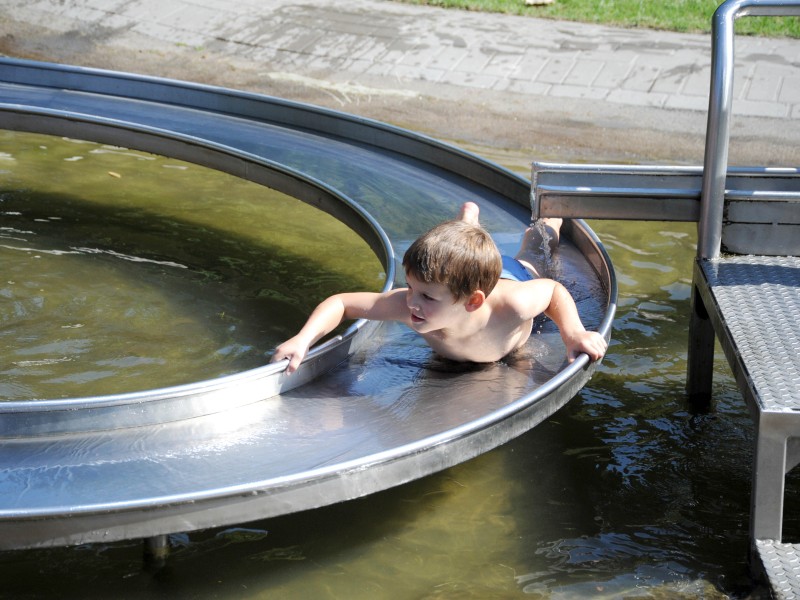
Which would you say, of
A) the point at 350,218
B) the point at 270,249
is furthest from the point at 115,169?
the point at 350,218

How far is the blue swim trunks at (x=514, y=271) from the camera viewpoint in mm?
3697

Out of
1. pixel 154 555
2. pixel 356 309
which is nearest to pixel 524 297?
pixel 356 309

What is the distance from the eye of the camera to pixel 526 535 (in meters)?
3.34

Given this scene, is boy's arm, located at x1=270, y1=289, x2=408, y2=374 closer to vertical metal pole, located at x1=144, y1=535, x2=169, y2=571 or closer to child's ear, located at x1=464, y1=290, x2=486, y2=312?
child's ear, located at x1=464, y1=290, x2=486, y2=312

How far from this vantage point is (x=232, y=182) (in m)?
6.77

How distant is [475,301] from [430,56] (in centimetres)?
609

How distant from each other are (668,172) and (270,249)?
2466 millimetres

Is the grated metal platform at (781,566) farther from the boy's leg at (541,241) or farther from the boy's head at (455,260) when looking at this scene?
the boy's leg at (541,241)

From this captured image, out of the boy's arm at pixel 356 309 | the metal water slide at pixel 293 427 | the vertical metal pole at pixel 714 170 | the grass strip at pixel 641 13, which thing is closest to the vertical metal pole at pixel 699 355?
the vertical metal pole at pixel 714 170

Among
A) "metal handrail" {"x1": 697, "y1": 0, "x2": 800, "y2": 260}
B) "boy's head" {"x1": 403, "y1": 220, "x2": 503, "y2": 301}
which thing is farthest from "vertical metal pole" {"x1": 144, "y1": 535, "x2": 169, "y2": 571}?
"metal handrail" {"x1": 697, "y1": 0, "x2": 800, "y2": 260}

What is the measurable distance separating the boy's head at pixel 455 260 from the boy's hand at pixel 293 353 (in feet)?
1.26

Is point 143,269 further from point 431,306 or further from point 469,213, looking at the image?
point 431,306

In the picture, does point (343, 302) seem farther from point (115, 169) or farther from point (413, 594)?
point (115, 169)

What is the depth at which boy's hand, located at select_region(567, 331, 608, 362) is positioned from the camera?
10.8 ft
